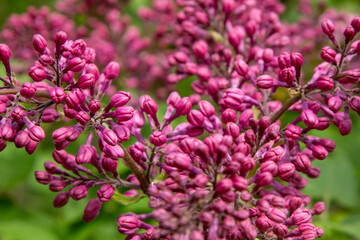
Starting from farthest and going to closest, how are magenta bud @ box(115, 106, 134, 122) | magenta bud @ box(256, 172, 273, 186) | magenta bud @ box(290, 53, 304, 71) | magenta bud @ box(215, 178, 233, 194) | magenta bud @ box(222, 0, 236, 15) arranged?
magenta bud @ box(222, 0, 236, 15)
magenta bud @ box(290, 53, 304, 71)
magenta bud @ box(115, 106, 134, 122)
magenta bud @ box(256, 172, 273, 186)
magenta bud @ box(215, 178, 233, 194)

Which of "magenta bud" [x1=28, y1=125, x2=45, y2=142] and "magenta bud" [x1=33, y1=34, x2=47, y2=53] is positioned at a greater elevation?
"magenta bud" [x1=33, y1=34, x2=47, y2=53]

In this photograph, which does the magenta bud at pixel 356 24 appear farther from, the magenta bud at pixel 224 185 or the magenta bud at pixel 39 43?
the magenta bud at pixel 39 43

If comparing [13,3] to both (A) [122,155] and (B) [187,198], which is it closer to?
(A) [122,155]

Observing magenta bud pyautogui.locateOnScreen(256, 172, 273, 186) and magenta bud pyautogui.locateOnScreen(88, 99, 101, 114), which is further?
magenta bud pyautogui.locateOnScreen(88, 99, 101, 114)

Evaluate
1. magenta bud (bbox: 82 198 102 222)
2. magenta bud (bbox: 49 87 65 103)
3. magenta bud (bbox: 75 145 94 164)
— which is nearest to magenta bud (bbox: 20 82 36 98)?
magenta bud (bbox: 49 87 65 103)

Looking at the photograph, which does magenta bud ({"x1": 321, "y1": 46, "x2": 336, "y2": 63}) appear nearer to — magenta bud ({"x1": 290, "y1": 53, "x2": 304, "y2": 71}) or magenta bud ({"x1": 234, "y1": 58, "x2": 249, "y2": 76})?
magenta bud ({"x1": 290, "y1": 53, "x2": 304, "y2": 71})

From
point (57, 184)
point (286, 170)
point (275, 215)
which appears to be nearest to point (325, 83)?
point (286, 170)
